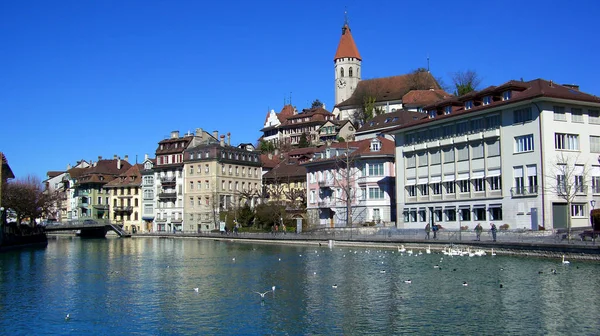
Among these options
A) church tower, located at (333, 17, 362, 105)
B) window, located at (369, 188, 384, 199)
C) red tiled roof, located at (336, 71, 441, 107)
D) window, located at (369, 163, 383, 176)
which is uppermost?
church tower, located at (333, 17, 362, 105)

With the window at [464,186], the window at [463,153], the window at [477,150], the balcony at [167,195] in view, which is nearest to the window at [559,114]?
the window at [477,150]

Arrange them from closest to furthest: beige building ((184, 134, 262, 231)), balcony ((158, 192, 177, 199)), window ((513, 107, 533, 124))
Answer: window ((513, 107, 533, 124)) < beige building ((184, 134, 262, 231)) < balcony ((158, 192, 177, 199))

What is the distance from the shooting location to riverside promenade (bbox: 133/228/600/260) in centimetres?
4169

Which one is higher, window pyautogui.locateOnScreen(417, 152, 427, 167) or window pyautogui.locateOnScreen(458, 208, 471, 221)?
window pyautogui.locateOnScreen(417, 152, 427, 167)

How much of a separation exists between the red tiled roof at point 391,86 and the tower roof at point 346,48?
13143 millimetres

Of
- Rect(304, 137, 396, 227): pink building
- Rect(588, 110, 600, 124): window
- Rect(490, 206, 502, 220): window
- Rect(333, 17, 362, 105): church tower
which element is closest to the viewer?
Rect(588, 110, 600, 124): window

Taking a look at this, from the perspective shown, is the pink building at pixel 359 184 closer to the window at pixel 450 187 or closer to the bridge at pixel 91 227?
the window at pixel 450 187

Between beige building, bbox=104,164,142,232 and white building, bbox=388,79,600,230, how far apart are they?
68000 mm

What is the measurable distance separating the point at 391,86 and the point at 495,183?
91389 mm

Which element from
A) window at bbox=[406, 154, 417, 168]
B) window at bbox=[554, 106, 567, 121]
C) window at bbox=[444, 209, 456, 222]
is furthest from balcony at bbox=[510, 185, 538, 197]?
window at bbox=[406, 154, 417, 168]

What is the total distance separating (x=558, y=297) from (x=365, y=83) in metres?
131

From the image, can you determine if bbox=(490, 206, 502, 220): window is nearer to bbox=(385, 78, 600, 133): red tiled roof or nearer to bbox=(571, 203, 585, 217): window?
bbox=(571, 203, 585, 217): window

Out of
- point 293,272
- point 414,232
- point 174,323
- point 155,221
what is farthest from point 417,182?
point 155,221

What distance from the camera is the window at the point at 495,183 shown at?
196ft
